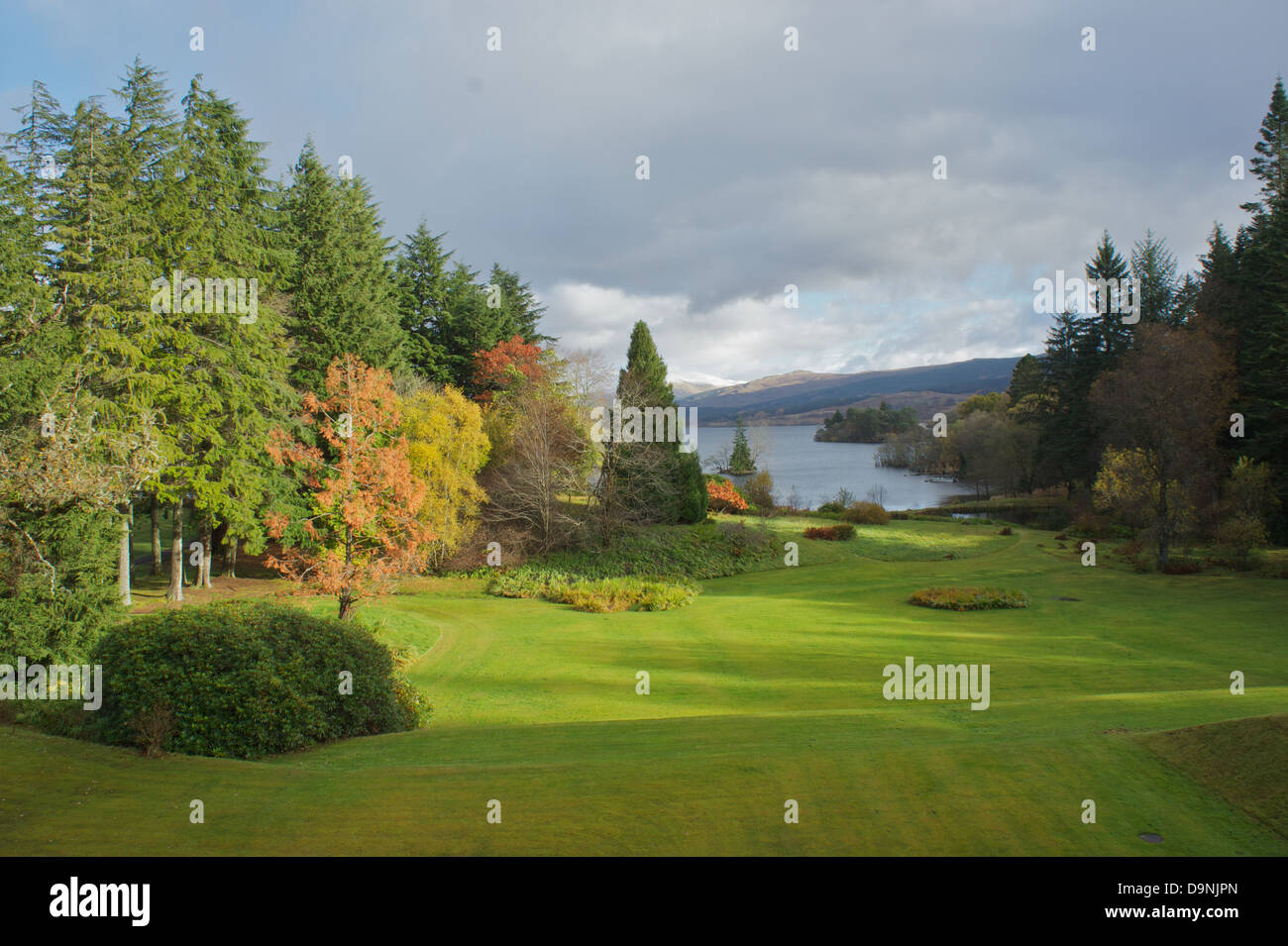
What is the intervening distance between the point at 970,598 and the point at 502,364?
3011 centimetres

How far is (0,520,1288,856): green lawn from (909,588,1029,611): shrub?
6.33 metres

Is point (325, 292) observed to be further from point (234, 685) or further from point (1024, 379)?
point (1024, 379)

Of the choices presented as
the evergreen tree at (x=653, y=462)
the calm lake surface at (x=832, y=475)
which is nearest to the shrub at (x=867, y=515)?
the calm lake surface at (x=832, y=475)

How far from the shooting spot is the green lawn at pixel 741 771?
6.23m

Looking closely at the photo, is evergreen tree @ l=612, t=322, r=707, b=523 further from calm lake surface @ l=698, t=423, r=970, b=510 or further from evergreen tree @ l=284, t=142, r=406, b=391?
calm lake surface @ l=698, t=423, r=970, b=510

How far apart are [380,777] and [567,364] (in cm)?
3077

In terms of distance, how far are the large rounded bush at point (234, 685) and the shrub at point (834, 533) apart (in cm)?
3111

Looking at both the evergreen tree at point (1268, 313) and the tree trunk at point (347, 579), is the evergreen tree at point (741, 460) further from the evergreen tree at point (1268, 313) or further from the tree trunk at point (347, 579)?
the tree trunk at point (347, 579)

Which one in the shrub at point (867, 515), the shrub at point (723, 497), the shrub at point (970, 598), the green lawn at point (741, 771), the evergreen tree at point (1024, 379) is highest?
the evergreen tree at point (1024, 379)

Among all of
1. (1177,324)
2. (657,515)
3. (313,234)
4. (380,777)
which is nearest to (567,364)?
(657,515)

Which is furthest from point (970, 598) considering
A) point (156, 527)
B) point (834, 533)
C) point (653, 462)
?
point (156, 527)

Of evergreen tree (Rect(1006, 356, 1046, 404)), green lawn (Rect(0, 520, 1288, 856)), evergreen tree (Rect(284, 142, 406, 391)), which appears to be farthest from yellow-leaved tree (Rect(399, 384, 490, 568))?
evergreen tree (Rect(1006, 356, 1046, 404))

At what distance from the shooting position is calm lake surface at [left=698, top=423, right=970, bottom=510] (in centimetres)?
6438

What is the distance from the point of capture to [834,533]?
39.1m
